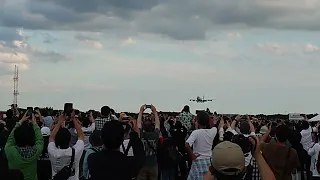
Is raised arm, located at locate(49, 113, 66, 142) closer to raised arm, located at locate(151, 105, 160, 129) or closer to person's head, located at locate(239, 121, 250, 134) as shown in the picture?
raised arm, located at locate(151, 105, 160, 129)

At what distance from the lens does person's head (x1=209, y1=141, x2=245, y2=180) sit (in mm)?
4215

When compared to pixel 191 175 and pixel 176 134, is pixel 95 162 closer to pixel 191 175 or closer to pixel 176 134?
pixel 191 175

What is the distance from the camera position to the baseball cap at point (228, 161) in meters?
4.21

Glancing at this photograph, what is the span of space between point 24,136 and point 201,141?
3.77m

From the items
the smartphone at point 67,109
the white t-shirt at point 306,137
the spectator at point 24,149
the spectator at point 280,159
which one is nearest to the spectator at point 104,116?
the smartphone at point 67,109

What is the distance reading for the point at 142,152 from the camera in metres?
10.6

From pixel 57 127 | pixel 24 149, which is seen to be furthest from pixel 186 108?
pixel 24 149

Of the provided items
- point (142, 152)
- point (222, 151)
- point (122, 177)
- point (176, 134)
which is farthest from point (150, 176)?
point (222, 151)

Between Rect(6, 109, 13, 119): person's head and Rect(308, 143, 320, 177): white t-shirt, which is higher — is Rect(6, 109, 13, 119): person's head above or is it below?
above

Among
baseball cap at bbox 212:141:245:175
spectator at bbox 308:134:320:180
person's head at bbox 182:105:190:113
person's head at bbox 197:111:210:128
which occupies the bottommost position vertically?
spectator at bbox 308:134:320:180

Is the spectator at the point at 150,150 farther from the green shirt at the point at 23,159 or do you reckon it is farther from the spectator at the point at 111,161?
the spectator at the point at 111,161

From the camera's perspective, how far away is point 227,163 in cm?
421

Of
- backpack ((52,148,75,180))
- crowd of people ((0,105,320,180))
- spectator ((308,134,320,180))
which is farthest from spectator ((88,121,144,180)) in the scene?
spectator ((308,134,320,180))

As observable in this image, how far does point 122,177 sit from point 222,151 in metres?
1.55
